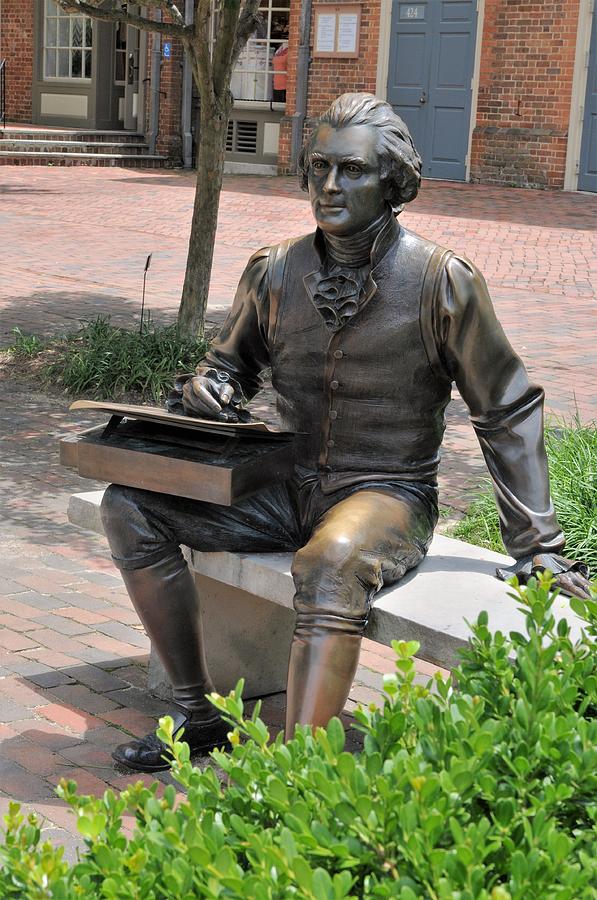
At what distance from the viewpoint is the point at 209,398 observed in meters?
3.37

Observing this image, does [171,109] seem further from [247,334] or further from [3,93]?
[247,334]

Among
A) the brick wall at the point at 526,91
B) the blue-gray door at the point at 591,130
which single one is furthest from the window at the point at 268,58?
the blue-gray door at the point at 591,130

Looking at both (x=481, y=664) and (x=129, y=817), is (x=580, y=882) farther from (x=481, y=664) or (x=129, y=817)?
(x=129, y=817)

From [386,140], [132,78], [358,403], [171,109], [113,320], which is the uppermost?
[132,78]

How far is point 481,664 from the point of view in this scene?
2281mm

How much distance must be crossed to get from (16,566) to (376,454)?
6.99 feet

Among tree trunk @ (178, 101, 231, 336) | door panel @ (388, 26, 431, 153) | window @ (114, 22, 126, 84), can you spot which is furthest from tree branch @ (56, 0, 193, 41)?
window @ (114, 22, 126, 84)

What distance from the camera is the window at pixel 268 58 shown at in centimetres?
2172

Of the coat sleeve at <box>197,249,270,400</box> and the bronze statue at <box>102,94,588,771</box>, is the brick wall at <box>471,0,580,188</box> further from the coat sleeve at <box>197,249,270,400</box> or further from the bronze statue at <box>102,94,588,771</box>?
the bronze statue at <box>102,94,588,771</box>

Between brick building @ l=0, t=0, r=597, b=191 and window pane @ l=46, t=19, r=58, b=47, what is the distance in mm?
318

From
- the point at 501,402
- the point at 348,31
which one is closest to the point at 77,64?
the point at 348,31

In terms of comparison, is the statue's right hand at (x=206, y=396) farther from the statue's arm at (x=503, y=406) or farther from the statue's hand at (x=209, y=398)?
the statue's arm at (x=503, y=406)

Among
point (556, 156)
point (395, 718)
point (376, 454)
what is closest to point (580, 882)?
point (395, 718)

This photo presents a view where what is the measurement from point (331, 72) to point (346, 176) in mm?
18228
